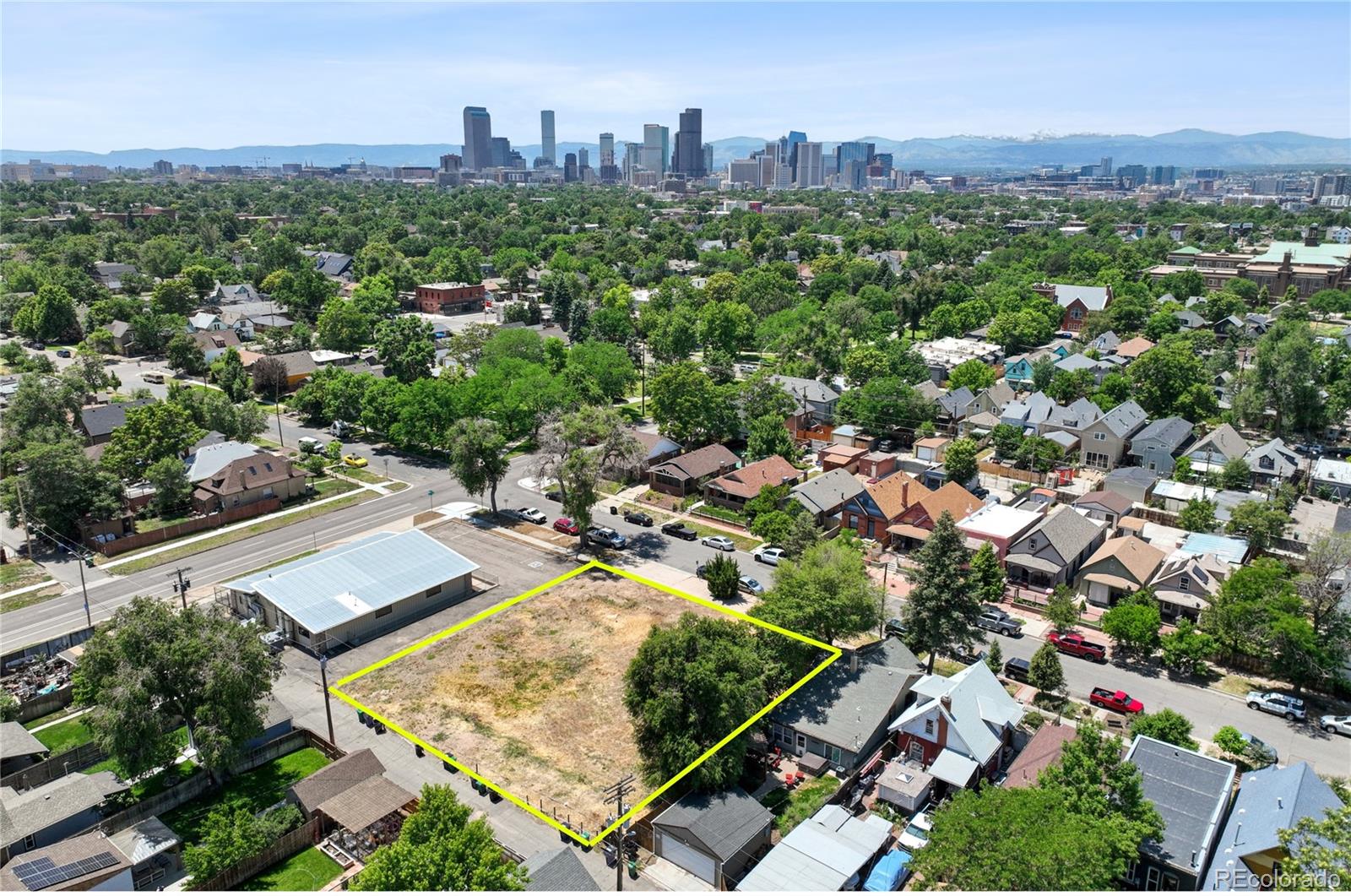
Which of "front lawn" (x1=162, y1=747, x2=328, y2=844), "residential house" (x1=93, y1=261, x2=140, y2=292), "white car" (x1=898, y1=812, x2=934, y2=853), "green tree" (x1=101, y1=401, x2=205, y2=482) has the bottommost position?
"front lawn" (x1=162, y1=747, x2=328, y2=844)

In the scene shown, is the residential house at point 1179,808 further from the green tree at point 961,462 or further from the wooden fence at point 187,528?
the wooden fence at point 187,528

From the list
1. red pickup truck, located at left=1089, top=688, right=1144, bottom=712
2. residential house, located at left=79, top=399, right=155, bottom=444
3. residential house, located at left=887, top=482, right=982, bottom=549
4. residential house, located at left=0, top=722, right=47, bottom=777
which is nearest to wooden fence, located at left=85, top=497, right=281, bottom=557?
residential house, located at left=79, top=399, right=155, bottom=444

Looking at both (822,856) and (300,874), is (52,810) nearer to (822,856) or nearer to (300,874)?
(300,874)

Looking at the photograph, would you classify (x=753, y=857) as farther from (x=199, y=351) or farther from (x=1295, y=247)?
(x=1295, y=247)

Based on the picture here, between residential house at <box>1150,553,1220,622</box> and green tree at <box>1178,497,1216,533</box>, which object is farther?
green tree at <box>1178,497,1216,533</box>

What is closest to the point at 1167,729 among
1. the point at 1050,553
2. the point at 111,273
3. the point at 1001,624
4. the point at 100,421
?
the point at 1001,624

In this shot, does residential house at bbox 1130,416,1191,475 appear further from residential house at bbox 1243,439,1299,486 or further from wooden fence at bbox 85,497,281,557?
wooden fence at bbox 85,497,281,557
